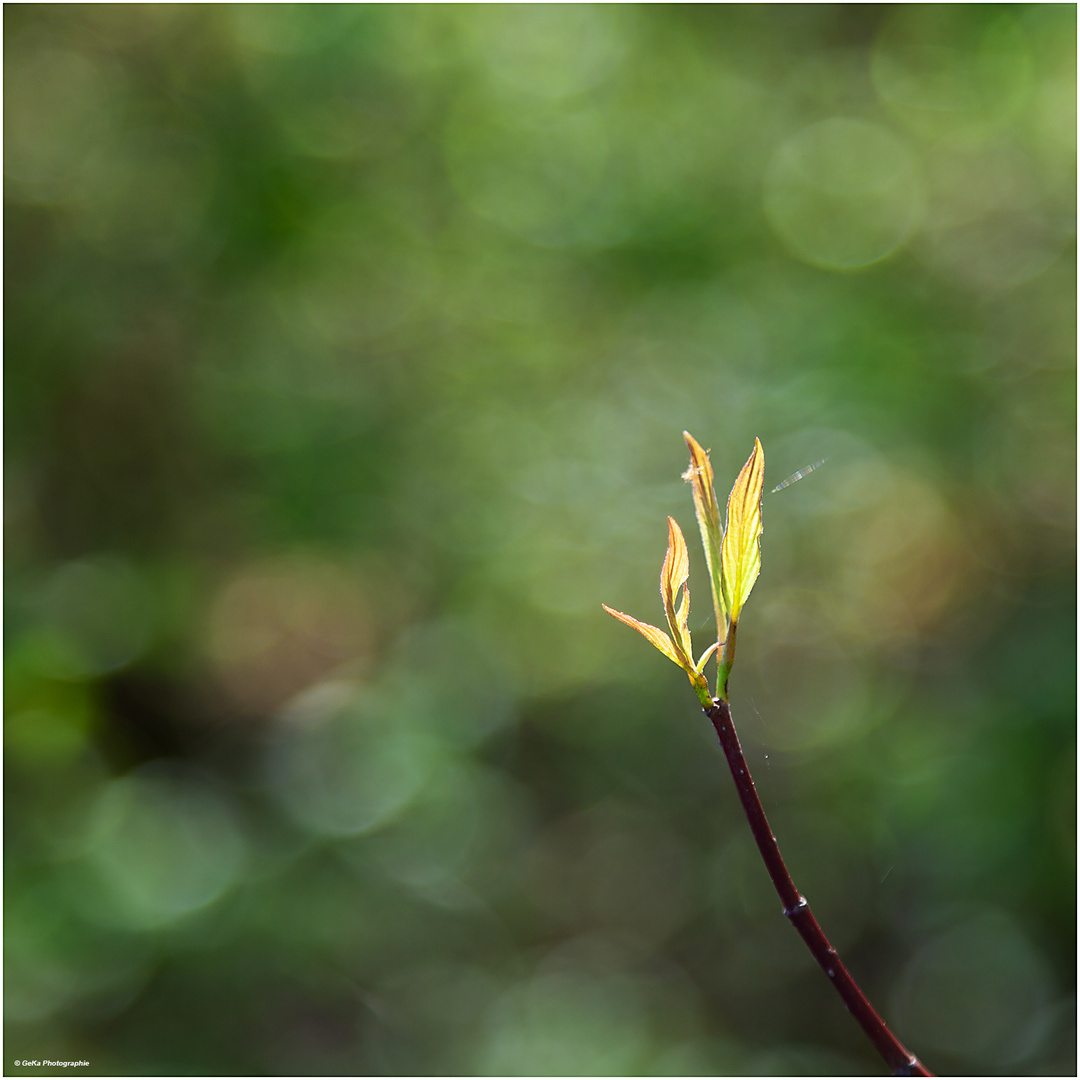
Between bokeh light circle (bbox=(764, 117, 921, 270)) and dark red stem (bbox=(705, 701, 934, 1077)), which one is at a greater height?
bokeh light circle (bbox=(764, 117, 921, 270))

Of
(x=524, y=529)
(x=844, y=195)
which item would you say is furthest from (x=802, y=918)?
(x=844, y=195)

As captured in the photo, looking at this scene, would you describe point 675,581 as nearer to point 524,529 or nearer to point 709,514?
point 709,514

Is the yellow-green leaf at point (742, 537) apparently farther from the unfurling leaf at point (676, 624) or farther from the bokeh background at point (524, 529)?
the bokeh background at point (524, 529)

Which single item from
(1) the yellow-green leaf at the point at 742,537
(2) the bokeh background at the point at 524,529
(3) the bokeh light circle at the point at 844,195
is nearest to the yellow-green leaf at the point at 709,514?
(1) the yellow-green leaf at the point at 742,537

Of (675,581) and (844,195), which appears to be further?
(844,195)

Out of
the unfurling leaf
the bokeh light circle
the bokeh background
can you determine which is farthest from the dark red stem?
the bokeh light circle

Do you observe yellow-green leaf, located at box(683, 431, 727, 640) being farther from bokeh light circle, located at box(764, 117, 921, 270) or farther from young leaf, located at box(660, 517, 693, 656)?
bokeh light circle, located at box(764, 117, 921, 270)
